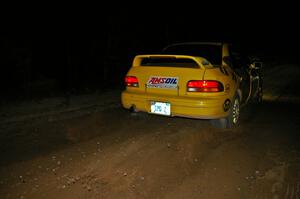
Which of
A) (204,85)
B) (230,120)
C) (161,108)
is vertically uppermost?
(204,85)

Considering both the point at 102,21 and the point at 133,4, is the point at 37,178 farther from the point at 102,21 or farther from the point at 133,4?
the point at 133,4

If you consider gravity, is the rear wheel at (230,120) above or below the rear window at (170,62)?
below

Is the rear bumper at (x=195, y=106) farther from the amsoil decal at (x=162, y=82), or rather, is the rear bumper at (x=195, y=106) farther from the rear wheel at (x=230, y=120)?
the rear wheel at (x=230, y=120)

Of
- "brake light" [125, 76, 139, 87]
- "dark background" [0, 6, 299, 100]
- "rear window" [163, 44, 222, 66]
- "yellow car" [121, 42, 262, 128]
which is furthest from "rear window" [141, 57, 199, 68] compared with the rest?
"dark background" [0, 6, 299, 100]

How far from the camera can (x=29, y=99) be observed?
9031 millimetres

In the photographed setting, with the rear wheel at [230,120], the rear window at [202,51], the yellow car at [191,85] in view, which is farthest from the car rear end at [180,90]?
the rear window at [202,51]

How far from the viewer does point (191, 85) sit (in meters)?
5.70

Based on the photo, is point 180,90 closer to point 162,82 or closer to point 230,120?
point 162,82

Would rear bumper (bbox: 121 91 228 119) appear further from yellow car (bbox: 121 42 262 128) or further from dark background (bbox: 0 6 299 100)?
dark background (bbox: 0 6 299 100)

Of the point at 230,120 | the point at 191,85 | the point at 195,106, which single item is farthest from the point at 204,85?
the point at 230,120

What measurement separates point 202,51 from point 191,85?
1.28 m

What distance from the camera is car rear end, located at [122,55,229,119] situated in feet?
18.5

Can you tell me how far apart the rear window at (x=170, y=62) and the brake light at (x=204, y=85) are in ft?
1.40

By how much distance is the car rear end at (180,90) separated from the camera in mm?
5648
